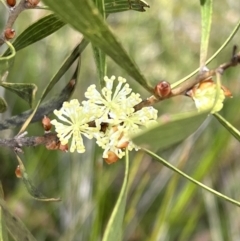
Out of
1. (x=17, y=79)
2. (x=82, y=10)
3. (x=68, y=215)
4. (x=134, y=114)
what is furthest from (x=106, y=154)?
(x=17, y=79)

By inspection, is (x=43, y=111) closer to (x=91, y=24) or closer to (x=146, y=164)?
(x=91, y=24)

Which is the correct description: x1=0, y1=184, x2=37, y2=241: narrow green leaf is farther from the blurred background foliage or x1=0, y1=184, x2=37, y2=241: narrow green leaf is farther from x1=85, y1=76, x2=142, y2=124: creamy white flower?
the blurred background foliage

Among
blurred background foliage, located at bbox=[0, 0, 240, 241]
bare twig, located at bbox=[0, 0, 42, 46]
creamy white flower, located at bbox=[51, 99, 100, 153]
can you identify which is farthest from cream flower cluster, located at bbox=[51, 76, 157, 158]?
blurred background foliage, located at bbox=[0, 0, 240, 241]

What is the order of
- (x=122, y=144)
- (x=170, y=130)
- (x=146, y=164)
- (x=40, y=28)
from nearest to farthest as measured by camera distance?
(x=170, y=130) < (x=122, y=144) < (x=40, y=28) < (x=146, y=164)

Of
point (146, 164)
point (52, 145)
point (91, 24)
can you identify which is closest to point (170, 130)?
point (91, 24)

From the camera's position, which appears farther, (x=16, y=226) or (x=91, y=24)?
(x=16, y=226)

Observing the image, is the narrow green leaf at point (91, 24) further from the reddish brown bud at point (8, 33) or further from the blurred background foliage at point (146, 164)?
the blurred background foliage at point (146, 164)

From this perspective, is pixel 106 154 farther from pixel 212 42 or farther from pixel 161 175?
pixel 212 42
